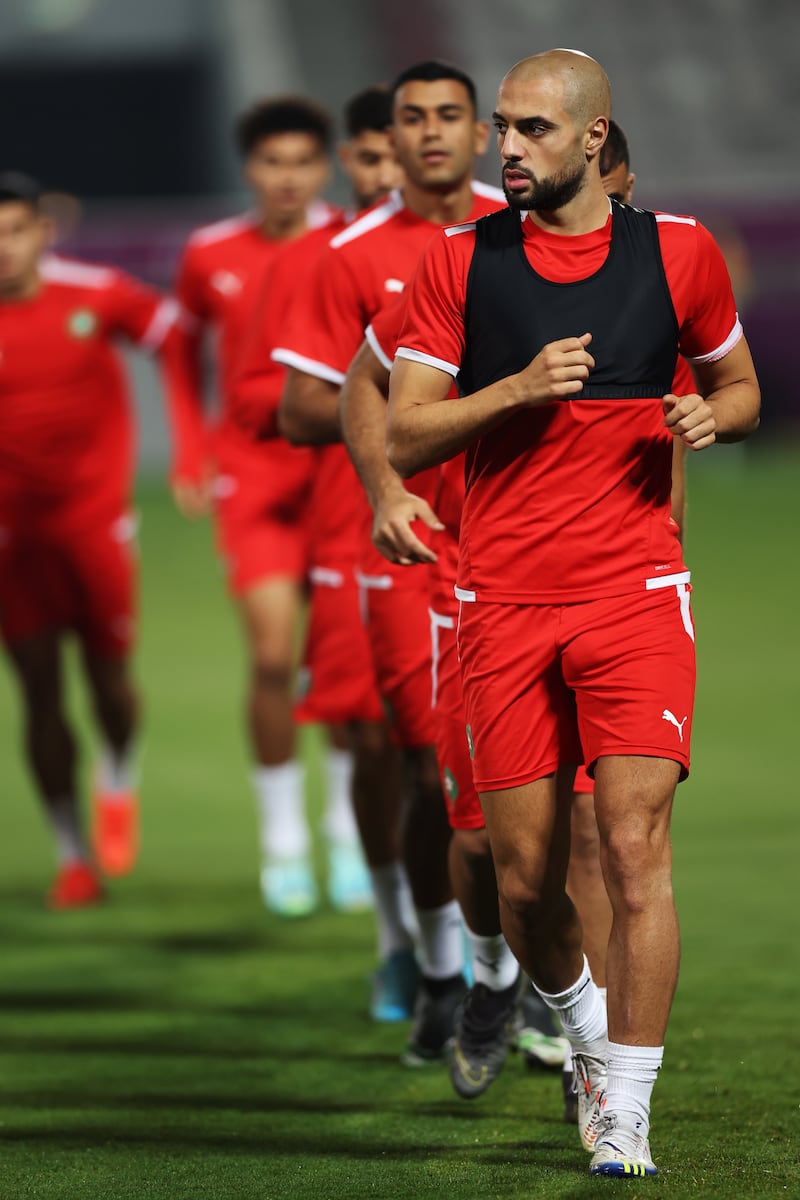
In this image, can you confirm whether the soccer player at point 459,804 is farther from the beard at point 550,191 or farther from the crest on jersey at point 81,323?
the crest on jersey at point 81,323

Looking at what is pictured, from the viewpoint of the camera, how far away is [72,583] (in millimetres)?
9008

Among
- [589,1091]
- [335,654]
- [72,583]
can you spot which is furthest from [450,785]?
[72,583]

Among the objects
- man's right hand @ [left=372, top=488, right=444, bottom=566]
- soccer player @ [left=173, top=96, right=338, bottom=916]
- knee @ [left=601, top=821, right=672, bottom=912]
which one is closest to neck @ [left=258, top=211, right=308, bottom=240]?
soccer player @ [left=173, top=96, right=338, bottom=916]

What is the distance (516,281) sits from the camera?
4508mm

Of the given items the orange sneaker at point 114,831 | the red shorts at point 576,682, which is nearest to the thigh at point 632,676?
the red shorts at point 576,682

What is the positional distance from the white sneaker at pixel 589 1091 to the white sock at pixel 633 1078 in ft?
0.54

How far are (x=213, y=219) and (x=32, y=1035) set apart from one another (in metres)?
21.5

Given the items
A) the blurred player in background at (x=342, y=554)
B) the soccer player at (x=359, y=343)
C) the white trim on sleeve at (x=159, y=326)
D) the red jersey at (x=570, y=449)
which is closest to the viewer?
the red jersey at (x=570, y=449)

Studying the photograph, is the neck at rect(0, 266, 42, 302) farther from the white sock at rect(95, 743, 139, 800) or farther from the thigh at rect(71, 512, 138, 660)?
the white sock at rect(95, 743, 139, 800)

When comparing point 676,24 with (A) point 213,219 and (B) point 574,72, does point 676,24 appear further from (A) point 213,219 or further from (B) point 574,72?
(B) point 574,72

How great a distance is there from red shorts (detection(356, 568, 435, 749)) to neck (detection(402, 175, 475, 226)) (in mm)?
988

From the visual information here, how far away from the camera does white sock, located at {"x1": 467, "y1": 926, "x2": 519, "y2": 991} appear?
5.42m

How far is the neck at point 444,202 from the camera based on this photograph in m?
5.94

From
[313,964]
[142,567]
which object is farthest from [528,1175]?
[142,567]
